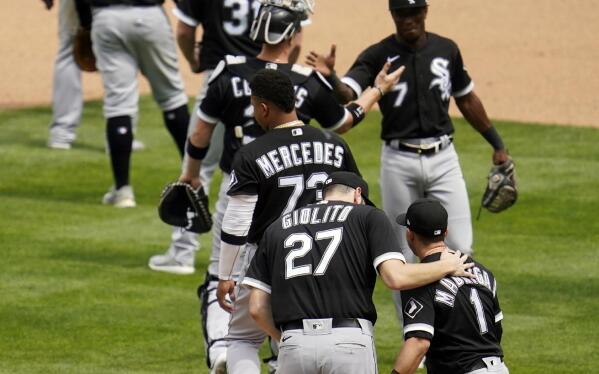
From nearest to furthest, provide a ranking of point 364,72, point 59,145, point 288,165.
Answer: point 288,165, point 364,72, point 59,145

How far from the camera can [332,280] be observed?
5652mm

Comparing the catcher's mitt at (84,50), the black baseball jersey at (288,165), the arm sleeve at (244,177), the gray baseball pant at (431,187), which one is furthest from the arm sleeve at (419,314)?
the catcher's mitt at (84,50)

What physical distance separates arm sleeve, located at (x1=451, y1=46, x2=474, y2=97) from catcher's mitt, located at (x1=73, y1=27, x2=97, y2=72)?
4.79 metres

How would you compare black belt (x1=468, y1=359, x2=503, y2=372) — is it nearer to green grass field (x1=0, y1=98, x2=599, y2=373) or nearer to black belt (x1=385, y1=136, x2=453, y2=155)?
green grass field (x1=0, y1=98, x2=599, y2=373)

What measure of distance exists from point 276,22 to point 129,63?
15.1 ft

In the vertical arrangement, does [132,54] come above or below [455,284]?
below

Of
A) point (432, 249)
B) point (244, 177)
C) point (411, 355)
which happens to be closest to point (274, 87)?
point (244, 177)

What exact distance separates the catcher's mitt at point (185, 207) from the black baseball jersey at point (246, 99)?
2.37 feet

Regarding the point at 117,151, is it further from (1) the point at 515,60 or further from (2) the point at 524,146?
(1) the point at 515,60

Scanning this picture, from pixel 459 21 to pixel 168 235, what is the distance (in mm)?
9506

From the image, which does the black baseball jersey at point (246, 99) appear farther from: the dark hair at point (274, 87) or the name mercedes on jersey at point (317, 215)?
the name mercedes on jersey at point (317, 215)

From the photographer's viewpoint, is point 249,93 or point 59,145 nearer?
point 249,93

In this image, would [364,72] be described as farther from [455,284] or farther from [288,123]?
[455,284]

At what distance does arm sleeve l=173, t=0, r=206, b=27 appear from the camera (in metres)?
9.77
